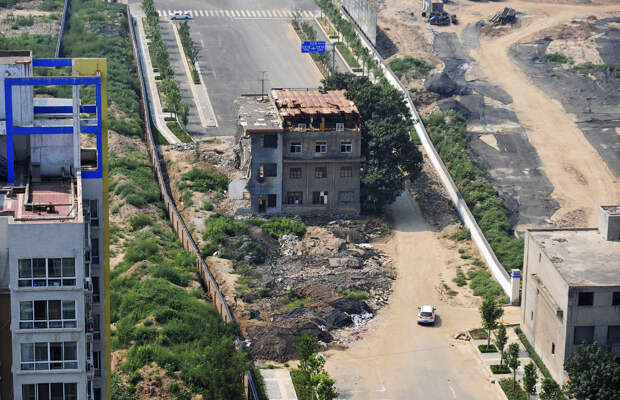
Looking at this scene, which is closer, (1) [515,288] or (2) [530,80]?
(1) [515,288]

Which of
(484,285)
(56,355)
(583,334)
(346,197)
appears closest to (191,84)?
(346,197)

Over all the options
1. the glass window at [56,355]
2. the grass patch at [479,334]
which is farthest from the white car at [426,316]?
the glass window at [56,355]

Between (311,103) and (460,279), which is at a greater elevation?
(311,103)

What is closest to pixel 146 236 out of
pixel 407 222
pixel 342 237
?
pixel 342 237

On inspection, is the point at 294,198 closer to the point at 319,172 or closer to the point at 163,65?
the point at 319,172

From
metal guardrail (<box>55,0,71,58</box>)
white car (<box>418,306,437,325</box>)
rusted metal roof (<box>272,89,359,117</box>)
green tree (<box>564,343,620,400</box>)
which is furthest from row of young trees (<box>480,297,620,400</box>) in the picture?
metal guardrail (<box>55,0,71,58</box>)
